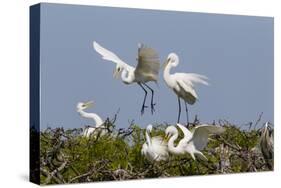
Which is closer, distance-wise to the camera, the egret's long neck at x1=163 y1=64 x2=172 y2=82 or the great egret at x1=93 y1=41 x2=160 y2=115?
the great egret at x1=93 y1=41 x2=160 y2=115

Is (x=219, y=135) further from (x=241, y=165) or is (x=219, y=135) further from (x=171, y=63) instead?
(x=171, y=63)

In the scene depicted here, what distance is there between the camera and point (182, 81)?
767cm

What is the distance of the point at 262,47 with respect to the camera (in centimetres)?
811

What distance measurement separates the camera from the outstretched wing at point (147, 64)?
7.46m

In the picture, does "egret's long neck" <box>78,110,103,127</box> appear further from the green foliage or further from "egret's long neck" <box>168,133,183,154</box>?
"egret's long neck" <box>168,133,183,154</box>

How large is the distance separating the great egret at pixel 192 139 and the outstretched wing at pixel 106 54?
844 mm

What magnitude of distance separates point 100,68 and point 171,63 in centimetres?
74

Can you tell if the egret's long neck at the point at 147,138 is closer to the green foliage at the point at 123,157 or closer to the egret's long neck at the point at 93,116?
the green foliage at the point at 123,157

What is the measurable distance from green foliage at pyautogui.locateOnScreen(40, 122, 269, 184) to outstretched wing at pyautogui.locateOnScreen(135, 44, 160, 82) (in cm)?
48

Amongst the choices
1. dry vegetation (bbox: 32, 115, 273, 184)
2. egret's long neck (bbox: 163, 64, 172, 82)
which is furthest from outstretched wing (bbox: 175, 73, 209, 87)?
dry vegetation (bbox: 32, 115, 273, 184)

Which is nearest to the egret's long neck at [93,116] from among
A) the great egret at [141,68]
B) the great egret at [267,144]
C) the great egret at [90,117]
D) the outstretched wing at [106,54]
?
the great egret at [90,117]

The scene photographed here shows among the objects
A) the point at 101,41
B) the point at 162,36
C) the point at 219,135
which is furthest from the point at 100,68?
the point at 219,135

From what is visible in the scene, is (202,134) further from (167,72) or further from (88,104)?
(88,104)

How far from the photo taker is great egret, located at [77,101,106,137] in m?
7.16
